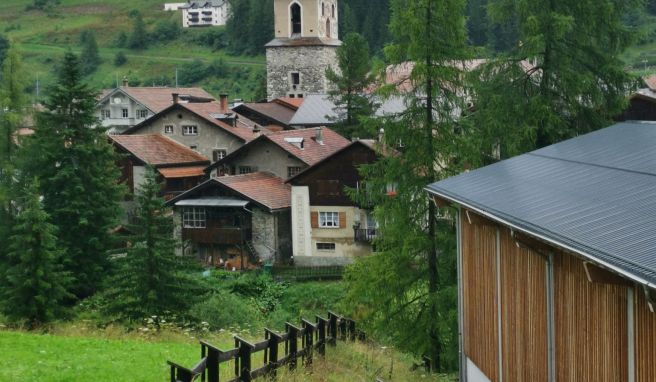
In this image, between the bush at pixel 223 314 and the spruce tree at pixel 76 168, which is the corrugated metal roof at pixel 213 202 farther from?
the bush at pixel 223 314

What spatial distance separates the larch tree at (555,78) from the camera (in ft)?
73.7

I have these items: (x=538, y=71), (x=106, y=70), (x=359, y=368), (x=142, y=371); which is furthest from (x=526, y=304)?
(x=106, y=70)

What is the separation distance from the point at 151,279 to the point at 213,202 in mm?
18812

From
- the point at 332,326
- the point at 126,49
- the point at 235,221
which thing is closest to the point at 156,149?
the point at 235,221

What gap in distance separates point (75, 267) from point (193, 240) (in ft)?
40.4

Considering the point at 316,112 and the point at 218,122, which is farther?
the point at 316,112

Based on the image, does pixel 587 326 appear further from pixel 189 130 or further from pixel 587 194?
pixel 189 130

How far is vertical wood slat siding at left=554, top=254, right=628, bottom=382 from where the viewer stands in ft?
29.9

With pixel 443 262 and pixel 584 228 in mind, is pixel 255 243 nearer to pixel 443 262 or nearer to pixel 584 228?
pixel 443 262

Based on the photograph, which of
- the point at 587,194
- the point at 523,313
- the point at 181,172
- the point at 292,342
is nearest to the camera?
the point at 587,194

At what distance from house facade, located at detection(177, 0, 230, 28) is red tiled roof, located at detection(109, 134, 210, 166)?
4618 inches

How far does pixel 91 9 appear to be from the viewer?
589 feet

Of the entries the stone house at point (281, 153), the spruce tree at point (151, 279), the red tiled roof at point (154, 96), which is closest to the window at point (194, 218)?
the stone house at point (281, 153)

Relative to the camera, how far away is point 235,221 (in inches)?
1797
